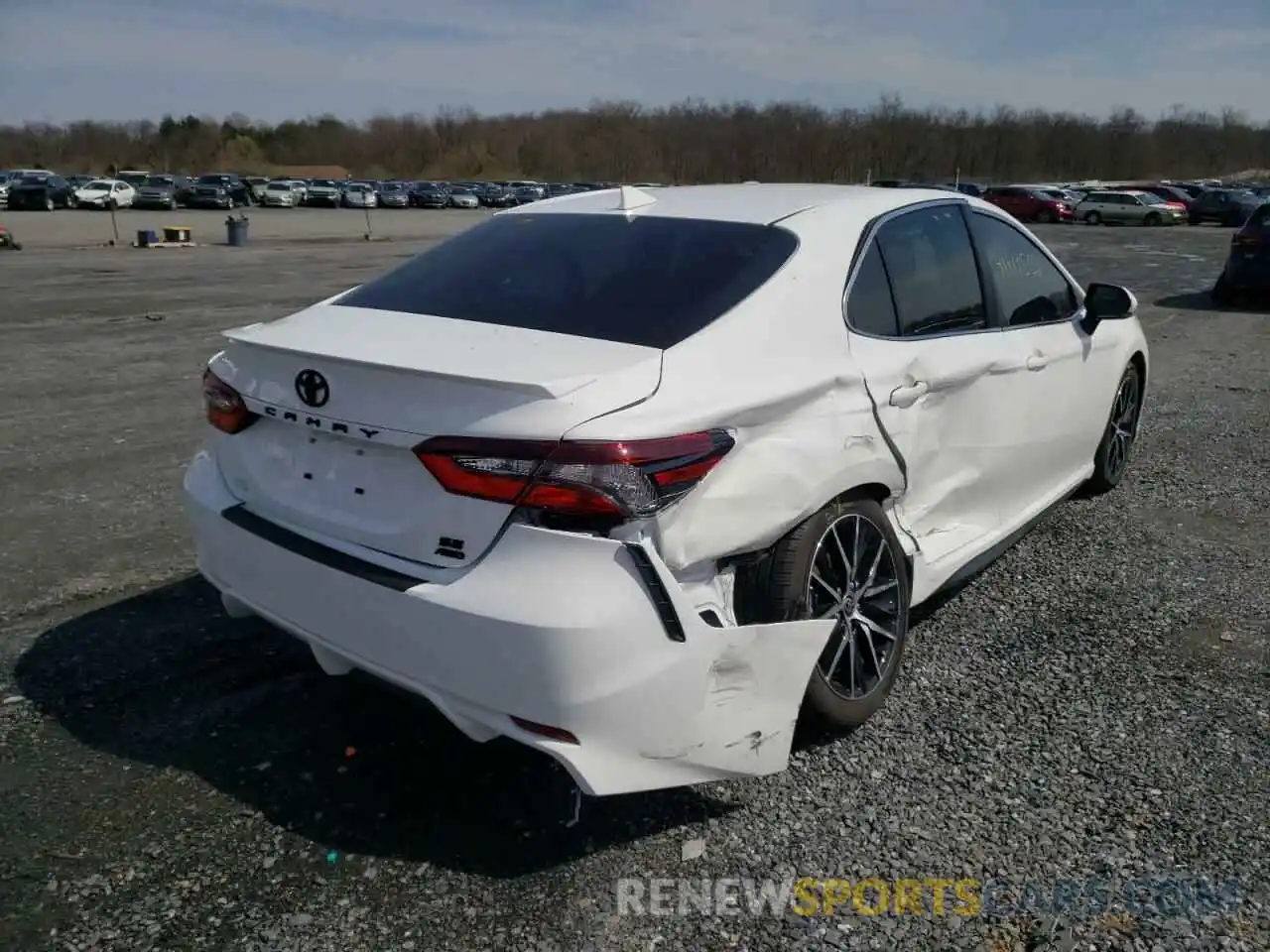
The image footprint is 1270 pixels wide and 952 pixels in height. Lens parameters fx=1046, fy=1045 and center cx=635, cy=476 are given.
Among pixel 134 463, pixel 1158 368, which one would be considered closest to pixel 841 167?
pixel 1158 368

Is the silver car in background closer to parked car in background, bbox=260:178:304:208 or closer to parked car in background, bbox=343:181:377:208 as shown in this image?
parked car in background, bbox=260:178:304:208

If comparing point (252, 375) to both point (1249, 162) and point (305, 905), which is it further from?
point (1249, 162)

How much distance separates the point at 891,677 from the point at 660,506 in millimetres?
1295

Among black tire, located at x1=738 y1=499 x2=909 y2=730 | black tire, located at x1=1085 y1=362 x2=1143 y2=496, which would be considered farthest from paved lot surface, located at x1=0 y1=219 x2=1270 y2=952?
black tire, located at x1=1085 y1=362 x2=1143 y2=496

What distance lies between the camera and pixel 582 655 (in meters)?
2.38

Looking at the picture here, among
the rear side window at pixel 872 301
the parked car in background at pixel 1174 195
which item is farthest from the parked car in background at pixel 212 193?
the rear side window at pixel 872 301

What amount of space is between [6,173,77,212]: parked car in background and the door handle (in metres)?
50.7

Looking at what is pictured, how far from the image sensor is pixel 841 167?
8744 centimetres

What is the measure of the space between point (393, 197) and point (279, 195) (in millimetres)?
6296

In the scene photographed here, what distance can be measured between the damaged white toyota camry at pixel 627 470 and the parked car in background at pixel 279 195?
5703cm

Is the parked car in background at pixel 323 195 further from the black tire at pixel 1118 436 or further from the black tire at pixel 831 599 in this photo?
the black tire at pixel 831 599

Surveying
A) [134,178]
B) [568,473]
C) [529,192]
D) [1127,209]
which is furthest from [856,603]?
[529,192]

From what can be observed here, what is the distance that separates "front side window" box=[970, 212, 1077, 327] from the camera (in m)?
4.19

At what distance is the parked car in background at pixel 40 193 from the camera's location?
44938 mm
